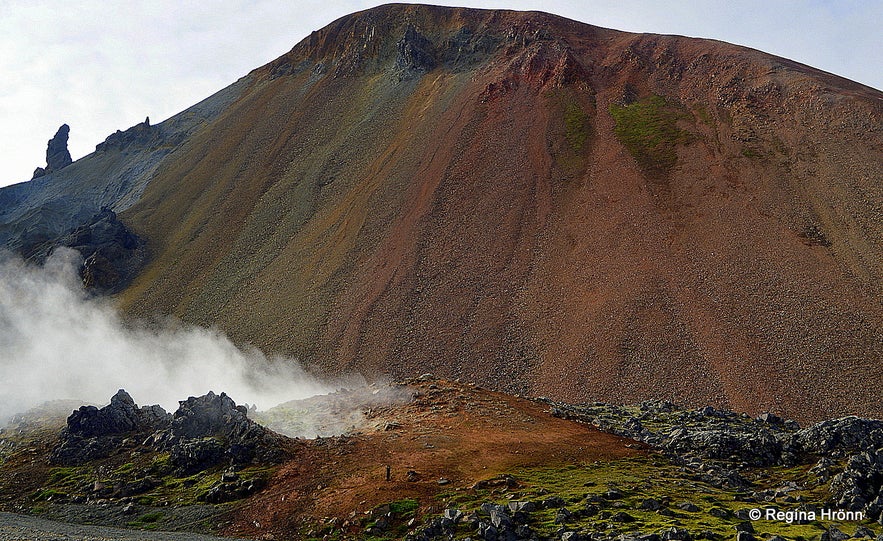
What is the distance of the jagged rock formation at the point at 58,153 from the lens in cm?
13450

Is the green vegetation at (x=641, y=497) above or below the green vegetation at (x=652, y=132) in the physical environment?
below

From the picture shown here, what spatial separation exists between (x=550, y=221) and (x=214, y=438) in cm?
4693

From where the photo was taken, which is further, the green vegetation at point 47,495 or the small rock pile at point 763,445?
the green vegetation at point 47,495

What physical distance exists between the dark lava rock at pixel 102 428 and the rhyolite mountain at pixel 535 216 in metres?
23.1

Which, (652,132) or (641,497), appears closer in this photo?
(641,497)

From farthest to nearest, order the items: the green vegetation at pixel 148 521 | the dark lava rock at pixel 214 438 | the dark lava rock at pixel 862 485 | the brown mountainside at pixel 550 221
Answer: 1. the brown mountainside at pixel 550 221
2. the dark lava rock at pixel 214 438
3. the green vegetation at pixel 148 521
4. the dark lava rock at pixel 862 485

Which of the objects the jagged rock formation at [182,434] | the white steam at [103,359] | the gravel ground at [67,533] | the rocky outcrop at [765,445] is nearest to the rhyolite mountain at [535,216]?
the white steam at [103,359]

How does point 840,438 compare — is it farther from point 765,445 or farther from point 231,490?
point 231,490

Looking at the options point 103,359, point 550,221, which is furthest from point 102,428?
point 550,221

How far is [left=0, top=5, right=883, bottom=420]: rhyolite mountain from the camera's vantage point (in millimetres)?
50750

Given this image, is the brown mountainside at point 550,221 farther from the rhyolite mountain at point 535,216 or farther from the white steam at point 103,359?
the white steam at point 103,359

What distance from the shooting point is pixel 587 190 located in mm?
70875

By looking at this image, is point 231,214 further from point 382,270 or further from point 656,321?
point 656,321

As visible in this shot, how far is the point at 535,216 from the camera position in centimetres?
6881
